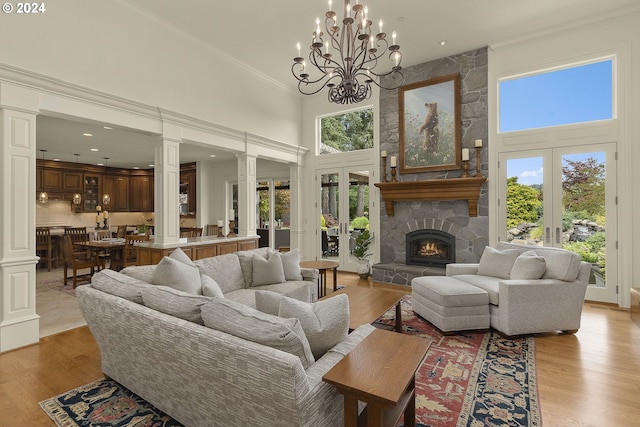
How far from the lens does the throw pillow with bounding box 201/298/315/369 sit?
1.39 m

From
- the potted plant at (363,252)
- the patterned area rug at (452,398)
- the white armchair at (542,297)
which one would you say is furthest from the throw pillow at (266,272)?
the potted plant at (363,252)

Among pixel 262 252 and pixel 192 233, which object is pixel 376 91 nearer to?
pixel 262 252

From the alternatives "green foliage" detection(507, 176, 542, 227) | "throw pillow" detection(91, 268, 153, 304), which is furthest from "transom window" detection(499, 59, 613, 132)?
"throw pillow" detection(91, 268, 153, 304)

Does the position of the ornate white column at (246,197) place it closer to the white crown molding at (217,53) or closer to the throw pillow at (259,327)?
the white crown molding at (217,53)

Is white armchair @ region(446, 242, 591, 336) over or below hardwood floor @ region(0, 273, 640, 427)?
over

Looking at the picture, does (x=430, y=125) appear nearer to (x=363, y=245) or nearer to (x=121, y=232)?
(x=363, y=245)

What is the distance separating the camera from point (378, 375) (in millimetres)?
1359

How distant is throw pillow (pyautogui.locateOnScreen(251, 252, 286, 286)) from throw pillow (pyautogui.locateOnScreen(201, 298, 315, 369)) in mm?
2069

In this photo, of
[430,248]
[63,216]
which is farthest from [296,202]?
[63,216]

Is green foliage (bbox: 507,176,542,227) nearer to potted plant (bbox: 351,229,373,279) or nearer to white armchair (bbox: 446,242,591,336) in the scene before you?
white armchair (bbox: 446,242,591,336)

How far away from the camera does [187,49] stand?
4.67 meters

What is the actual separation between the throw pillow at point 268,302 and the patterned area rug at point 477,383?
1166mm

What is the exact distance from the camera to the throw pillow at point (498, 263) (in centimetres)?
384

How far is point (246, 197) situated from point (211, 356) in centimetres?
453
